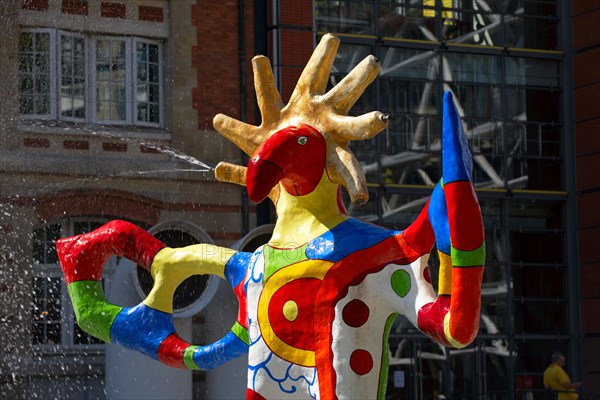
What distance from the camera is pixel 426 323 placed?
8039 mm

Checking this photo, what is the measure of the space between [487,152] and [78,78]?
246 inches

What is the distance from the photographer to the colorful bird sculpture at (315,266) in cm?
788

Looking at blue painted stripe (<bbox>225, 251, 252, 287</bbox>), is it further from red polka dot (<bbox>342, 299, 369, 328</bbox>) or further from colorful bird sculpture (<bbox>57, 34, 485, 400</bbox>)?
red polka dot (<bbox>342, 299, 369, 328</bbox>)

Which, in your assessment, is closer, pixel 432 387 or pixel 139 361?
pixel 139 361

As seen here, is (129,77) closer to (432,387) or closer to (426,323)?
(432,387)

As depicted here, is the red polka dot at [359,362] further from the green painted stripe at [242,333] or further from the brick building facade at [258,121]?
the brick building facade at [258,121]

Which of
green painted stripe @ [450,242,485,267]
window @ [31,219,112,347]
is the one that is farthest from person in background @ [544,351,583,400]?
green painted stripe @ [450,242,485,267]

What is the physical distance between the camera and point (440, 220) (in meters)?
7.93

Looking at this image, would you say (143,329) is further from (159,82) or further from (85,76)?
(159,82)

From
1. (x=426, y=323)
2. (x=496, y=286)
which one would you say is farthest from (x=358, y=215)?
(x=426, y=323)

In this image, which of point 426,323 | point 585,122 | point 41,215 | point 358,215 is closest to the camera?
point 426,323

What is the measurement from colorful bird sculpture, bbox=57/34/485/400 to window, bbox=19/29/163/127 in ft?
18.9

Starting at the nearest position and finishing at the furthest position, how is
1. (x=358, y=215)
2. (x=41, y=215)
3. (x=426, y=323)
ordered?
(x=426, y=323) < (x=41, y=215) < (x=358, y=215)

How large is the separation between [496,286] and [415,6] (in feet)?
12.2
